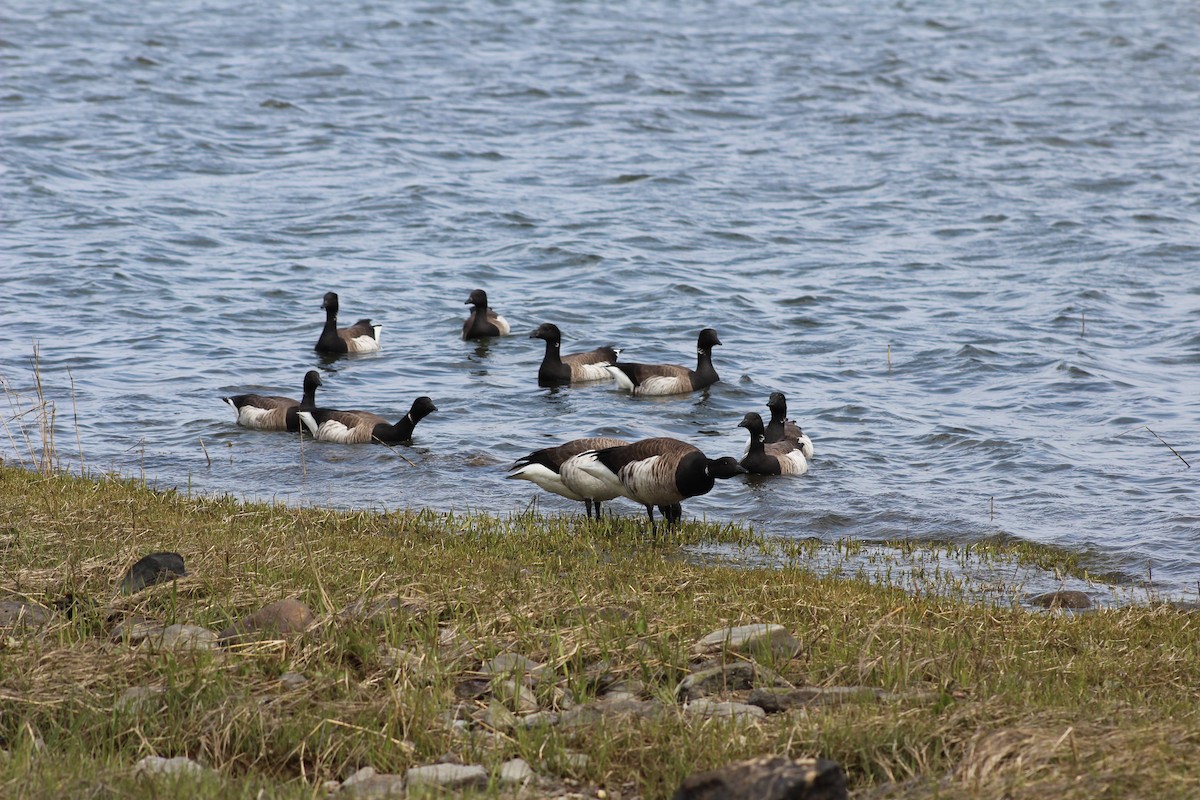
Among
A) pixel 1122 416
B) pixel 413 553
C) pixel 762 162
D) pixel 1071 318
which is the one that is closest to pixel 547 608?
pixel 413 553

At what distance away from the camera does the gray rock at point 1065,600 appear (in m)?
10.2

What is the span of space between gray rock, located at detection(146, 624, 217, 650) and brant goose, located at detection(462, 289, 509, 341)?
46.1 ft

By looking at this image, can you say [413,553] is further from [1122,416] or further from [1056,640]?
[1122,416]

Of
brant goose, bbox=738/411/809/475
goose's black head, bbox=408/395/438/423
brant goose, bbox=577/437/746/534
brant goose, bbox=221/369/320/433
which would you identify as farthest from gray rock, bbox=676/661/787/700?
brant goose, bbox=221/369/320/433

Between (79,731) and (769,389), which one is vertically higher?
(79,731)

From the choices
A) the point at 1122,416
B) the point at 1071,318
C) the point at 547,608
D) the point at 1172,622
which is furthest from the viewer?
the point at 1071,318

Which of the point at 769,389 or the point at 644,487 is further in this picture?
the point at 769,389

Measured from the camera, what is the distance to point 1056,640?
827 centimetres

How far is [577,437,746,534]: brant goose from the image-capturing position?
11523 millimetres

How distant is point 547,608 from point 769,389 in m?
11.9

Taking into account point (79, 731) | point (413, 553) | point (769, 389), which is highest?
point (79, 731)

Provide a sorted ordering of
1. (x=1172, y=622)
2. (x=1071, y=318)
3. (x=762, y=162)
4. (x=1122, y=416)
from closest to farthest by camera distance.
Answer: (x=1172, y=622) → (x=1122, y=416) → (x=1071, y=318) → (x=762, y=162)

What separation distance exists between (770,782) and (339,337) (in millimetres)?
16049

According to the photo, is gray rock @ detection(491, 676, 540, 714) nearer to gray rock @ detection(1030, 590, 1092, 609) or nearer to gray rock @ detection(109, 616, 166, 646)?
gray rock @ detection(109, 616, 166, 646)
